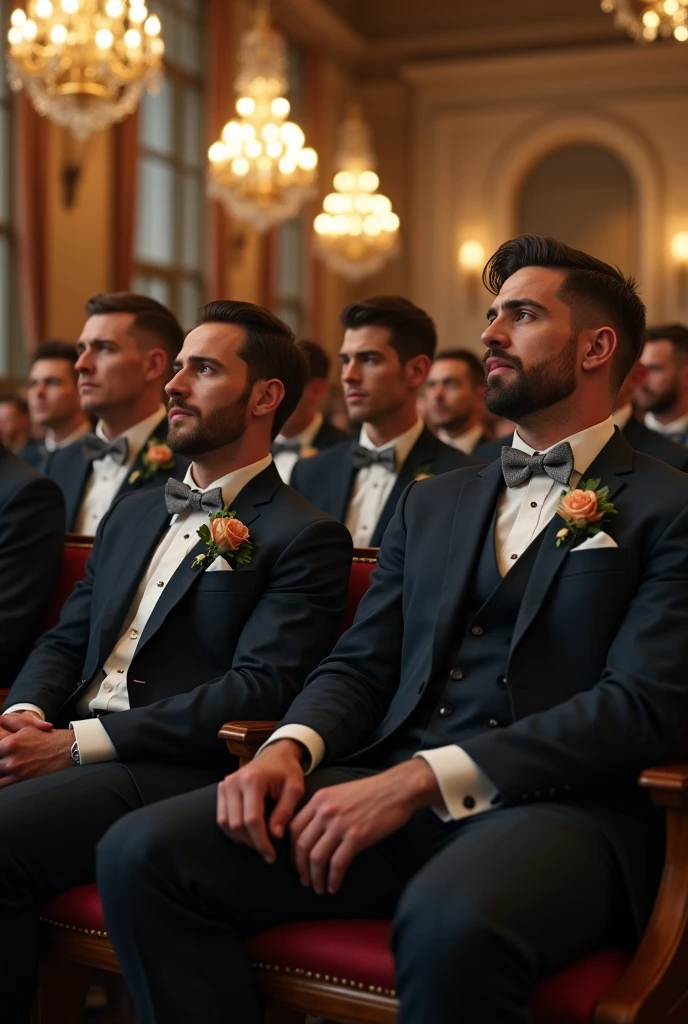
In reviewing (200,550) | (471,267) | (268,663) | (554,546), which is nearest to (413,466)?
(200,550)

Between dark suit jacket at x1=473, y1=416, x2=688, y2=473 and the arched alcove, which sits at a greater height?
the arched alcove

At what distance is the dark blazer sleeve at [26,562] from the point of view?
3291mm

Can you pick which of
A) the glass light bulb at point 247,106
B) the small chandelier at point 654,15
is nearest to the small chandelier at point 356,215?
the glass light bulb at point 247,106

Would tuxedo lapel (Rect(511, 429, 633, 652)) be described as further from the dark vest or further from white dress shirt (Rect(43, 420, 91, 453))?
white dress shirt (Rect(43, 420, 91, 453))

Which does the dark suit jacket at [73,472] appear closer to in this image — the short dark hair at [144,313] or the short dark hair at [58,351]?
the short dark hair at [144,313]

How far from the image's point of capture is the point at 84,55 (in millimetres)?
6672

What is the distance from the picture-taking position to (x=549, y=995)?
6.15 ft

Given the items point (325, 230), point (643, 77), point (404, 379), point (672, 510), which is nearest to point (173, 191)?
point (325, 230)

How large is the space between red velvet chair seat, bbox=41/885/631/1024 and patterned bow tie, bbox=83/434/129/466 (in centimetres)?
297

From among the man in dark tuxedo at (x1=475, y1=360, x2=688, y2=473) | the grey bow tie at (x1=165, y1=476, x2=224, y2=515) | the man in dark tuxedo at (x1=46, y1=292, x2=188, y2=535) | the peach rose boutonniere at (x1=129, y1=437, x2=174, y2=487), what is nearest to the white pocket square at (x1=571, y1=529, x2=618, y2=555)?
the grey bow tie at (x1=165, y1=476, x2=224, y2=515)

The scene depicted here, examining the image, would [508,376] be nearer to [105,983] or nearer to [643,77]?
[105,983]

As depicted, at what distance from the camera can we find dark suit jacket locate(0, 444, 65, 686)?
329 centimetres

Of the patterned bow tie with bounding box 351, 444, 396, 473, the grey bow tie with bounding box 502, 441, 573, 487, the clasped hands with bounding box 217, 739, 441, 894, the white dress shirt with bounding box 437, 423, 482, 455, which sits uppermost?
the grey bow tie with bounding box 502, 441, 573, 487

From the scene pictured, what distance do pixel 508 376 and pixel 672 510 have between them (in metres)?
0.41
